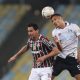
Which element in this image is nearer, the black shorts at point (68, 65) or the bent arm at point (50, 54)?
the bent arm at point (50, 54)

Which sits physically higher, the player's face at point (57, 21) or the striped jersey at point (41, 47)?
the player's face at point (57, 21)

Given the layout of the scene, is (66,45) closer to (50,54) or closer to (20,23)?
(50,54)

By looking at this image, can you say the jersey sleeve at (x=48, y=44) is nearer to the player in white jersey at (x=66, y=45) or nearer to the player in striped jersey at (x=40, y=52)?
the player in striped jersey at (x=40, y=52)

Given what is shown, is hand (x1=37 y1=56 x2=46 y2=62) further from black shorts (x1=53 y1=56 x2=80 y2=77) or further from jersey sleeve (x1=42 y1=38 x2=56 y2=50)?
black shorts (x1=53 y1=56 x2=80 y2=77)

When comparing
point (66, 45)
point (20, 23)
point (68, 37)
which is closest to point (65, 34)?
point (68, 37)

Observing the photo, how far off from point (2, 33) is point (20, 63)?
1807mm

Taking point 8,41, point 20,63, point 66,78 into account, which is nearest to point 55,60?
point 66,78

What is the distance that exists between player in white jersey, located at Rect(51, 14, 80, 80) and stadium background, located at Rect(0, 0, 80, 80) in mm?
5699

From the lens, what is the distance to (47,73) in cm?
922

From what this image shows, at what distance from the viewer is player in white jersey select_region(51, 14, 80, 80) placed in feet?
29.8

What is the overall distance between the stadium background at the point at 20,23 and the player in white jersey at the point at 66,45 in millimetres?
5699

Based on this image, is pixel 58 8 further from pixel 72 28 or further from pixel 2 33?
pixel 72 28

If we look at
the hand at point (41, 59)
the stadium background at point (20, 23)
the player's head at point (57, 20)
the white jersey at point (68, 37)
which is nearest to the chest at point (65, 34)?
the white jersey at point (68, 37)

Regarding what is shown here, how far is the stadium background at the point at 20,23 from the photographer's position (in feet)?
50.6
